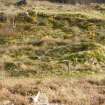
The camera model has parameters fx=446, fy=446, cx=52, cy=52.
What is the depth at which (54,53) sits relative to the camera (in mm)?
30344

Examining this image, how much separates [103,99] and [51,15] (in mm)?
24457

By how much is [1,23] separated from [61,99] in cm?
2311

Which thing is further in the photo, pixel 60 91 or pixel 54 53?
pixel 54 53

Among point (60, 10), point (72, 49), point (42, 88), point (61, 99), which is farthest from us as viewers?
point (60, 10)

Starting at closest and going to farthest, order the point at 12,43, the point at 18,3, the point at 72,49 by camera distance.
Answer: the point at 72,49 → the point at 12,43 → the point at 18,3

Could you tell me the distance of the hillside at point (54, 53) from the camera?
62.3 feet

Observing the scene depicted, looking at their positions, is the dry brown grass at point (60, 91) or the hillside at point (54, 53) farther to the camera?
the hillside at point (54, 53)

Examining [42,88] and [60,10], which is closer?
[42,88]

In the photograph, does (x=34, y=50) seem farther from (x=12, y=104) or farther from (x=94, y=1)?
(x=94, y=1)

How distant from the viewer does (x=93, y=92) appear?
1931 cm

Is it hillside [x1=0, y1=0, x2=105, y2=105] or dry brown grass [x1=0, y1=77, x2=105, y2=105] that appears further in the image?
hillside [x1=0, y1=0, x2=105, y2=105]

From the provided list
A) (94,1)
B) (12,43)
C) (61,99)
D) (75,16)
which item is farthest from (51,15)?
(61,99)

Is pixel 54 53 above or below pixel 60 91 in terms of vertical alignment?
below

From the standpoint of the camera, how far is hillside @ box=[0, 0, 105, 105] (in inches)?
747
